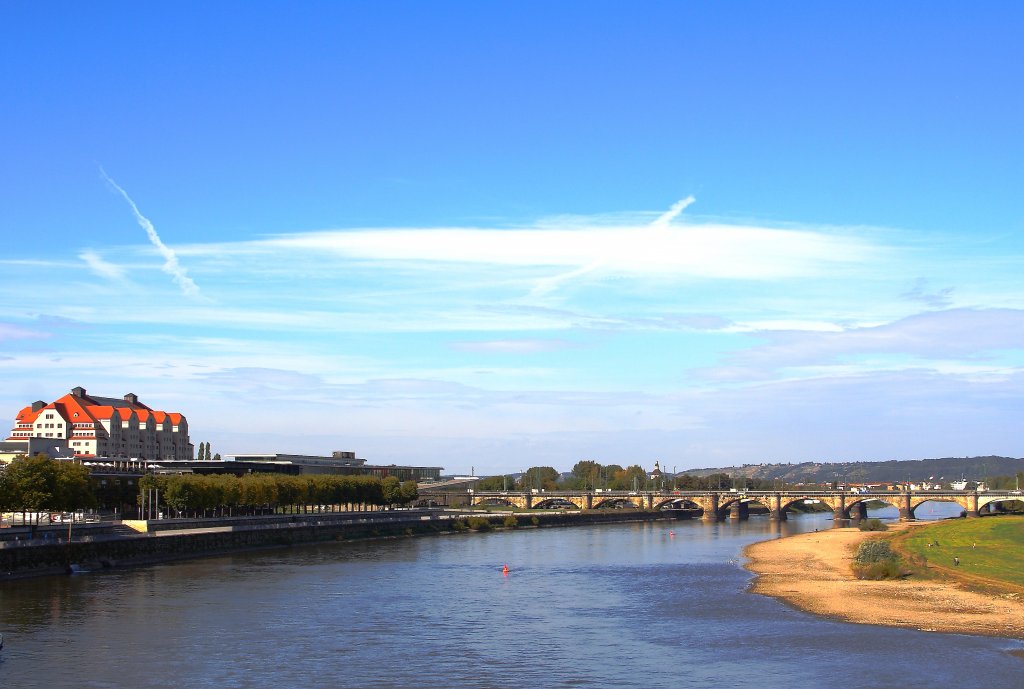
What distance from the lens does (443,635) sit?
52812mm

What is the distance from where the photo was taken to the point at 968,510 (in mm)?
188625

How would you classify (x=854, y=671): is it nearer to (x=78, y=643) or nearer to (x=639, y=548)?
(x=78, y=643)

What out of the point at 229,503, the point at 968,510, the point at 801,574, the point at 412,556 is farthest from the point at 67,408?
the point at 968,510

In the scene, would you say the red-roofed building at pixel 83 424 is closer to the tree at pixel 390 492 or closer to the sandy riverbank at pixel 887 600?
the tree at pixel 390 492

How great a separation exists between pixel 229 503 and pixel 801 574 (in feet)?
226

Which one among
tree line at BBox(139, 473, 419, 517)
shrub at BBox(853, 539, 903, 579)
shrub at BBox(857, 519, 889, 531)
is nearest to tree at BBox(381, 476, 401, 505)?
tree line at BBox(139, 473, 419, 517)

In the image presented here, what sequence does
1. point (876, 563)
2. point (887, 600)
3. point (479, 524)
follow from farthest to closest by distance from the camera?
1. point (479, 524)
2. point (876, 563)
3. point (887, 600)

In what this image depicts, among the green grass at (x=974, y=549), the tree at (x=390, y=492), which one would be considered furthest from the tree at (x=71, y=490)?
the green grass at (x=974, y=549)

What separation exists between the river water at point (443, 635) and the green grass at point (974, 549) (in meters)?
14.5

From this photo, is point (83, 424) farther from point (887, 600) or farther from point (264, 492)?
point (887, 600)

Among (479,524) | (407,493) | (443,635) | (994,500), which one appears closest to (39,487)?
(443,635)

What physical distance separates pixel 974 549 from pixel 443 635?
60.9 metres

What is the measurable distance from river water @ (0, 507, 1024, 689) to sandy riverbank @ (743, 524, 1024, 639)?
6.31ft

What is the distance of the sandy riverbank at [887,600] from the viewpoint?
5362 cm
